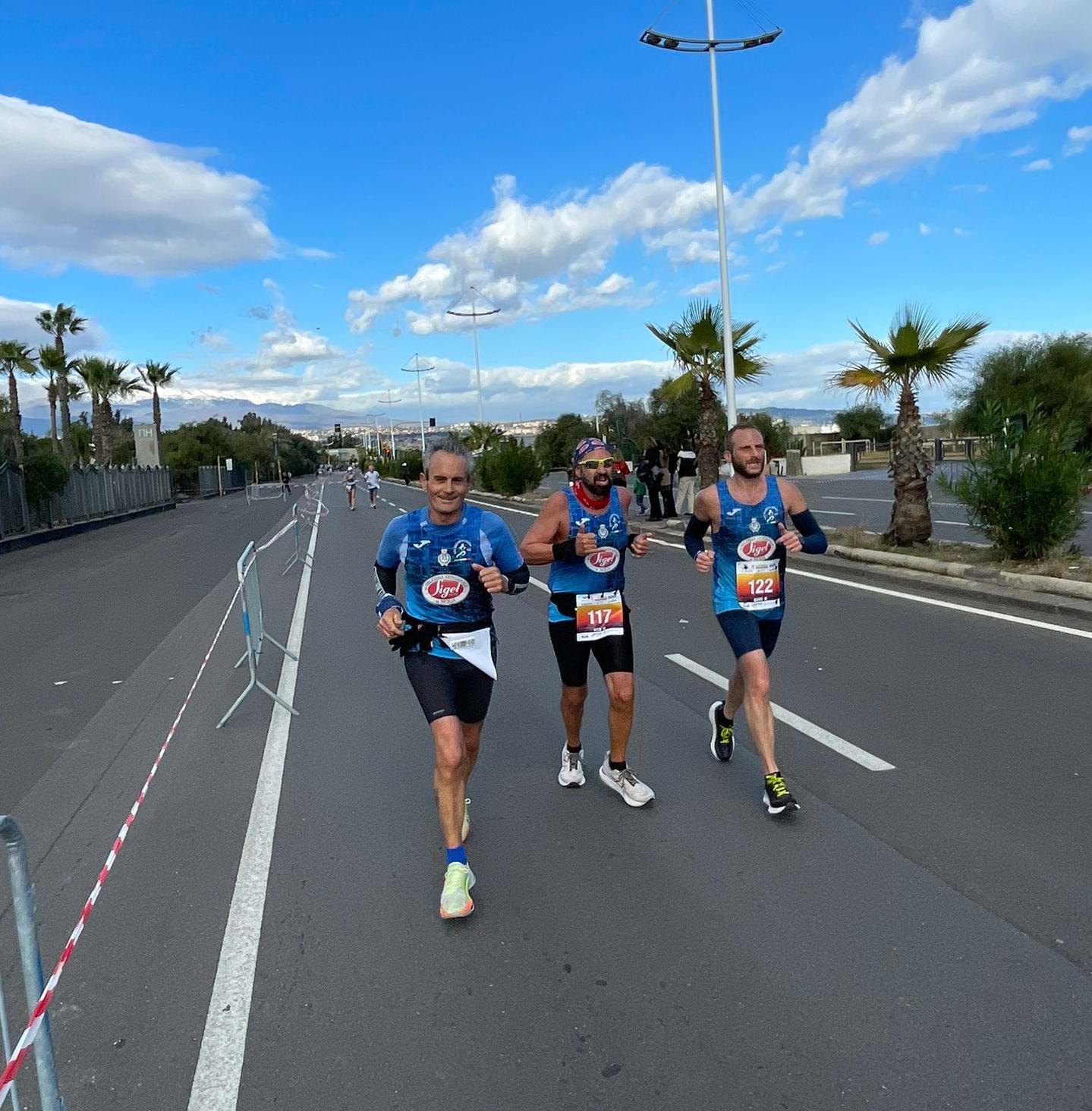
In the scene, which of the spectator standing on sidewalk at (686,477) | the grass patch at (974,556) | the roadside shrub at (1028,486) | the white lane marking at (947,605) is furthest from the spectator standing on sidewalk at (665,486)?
the roadside shrub at (1028,486)

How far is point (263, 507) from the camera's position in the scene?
4716cm

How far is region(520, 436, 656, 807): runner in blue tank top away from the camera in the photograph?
470 centimetres

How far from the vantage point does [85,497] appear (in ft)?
119

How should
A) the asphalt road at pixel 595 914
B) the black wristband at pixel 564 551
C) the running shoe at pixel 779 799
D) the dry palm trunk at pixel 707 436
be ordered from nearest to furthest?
the asphalt road at pixel 595 914, the running shoe at pixel 779 799, the black wristband at pixel 564 551, the dry palm trunk at pixel 707 436

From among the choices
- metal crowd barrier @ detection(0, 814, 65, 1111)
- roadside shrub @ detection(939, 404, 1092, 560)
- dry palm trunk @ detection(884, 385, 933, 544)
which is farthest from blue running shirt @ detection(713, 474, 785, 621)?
dry palm trunk @ detection(884, 385, 933, 544)

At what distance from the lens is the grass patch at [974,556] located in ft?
33.8

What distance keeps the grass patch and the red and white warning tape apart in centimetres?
854

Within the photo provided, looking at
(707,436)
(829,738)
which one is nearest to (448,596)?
(829,738)

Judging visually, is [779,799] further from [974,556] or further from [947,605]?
[974,556]

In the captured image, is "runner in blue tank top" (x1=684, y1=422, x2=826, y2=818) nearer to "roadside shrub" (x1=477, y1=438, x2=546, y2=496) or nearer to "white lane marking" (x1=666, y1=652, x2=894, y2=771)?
"white lane marking" (x1=666, y1=652, x2=894, y2=771)

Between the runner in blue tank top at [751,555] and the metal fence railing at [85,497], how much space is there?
2673 centimetres

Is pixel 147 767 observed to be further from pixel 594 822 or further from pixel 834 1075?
pixel 834 1075

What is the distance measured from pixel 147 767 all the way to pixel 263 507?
141 feet

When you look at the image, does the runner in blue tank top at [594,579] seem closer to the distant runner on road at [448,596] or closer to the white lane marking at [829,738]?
the distant runner on road at [448,596]
